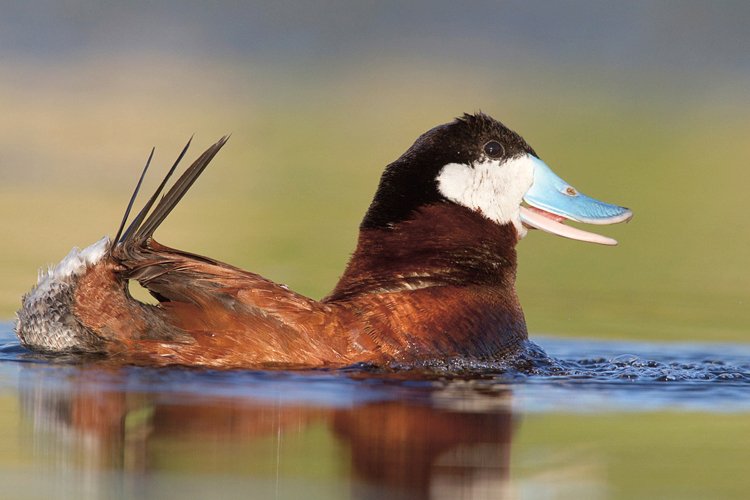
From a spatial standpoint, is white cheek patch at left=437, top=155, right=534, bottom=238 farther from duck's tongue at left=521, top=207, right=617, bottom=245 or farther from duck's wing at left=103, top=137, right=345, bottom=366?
duck's wing at left=103, top=137, right=345, bottom=366

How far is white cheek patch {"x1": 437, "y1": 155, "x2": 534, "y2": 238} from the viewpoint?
22.7ft

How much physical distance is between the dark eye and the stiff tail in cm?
147

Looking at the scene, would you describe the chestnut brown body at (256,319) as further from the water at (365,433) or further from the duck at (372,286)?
the water at (365,433)

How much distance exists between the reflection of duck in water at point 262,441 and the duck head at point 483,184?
4.17 feet

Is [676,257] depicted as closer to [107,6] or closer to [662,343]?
[662,343]

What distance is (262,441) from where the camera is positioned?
488 centimetres

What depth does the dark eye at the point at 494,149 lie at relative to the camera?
701 centimetres

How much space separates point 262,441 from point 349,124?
35.4 feet

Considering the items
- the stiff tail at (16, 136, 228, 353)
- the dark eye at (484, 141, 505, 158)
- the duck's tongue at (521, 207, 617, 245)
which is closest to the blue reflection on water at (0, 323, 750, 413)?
the stiff tail at (16, 136, 228, 353)

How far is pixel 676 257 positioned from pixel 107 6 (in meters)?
7.70

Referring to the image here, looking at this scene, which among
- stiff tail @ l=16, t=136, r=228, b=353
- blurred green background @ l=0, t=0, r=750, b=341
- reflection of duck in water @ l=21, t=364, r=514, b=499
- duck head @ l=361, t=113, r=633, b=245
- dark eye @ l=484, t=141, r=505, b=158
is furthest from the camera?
blurred green background @ l=0, t=0, r=750, b=341

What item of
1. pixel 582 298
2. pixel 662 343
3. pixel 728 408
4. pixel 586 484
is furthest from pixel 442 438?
pixel 582 298

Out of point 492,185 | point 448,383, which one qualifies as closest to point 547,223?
point 492,185

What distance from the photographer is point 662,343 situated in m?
8.03
